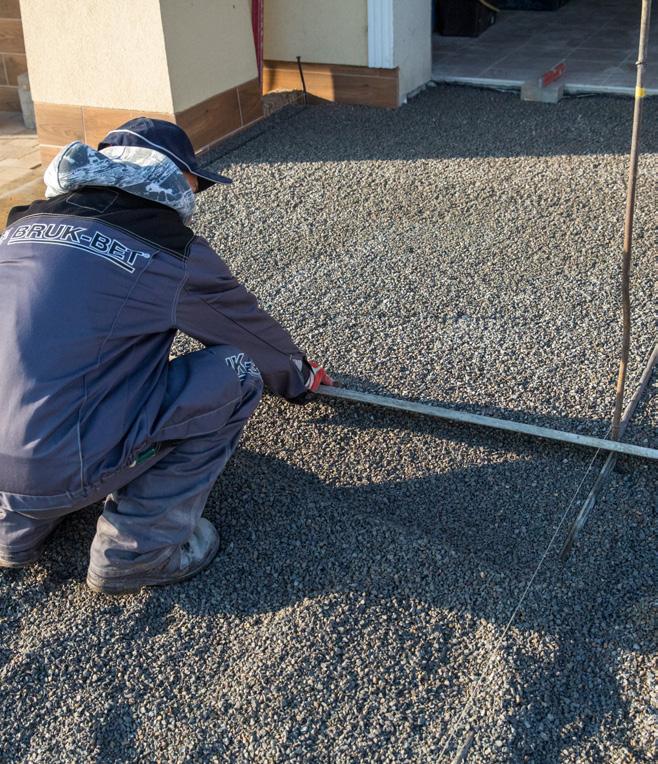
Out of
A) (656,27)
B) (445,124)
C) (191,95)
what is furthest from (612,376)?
Result: (656,27)

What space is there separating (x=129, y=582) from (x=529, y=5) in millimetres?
7768

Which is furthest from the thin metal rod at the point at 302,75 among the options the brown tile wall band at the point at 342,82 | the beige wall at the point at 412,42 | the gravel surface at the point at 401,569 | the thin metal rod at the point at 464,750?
the thin metal rod at the point at 464,750

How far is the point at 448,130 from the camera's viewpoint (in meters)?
5.77

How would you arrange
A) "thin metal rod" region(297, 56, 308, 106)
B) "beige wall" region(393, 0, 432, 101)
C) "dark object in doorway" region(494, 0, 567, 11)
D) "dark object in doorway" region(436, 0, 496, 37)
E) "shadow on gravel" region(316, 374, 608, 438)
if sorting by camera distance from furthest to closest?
"dark object in doorway" region(494, 0, 567, 11), "dark object in doorway" region(436, 0, 496, 37), "thin metal rod" region(297, 56, 308, 106), "beige wall" region(393, 0, 432, 101), "shadow on gravel" region(316, 374, 608, 438)

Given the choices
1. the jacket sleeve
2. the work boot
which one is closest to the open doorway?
the jacket sleeve

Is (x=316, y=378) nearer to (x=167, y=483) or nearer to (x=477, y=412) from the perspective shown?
(x=477, y=412)

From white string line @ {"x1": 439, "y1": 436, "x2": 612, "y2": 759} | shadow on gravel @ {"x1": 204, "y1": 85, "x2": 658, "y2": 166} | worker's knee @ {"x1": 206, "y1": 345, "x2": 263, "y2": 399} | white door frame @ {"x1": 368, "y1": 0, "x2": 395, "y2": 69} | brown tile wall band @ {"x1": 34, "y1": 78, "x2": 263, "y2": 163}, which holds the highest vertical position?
white door frame @ {"x1": 368, "y1": 0, "x2": 395, "y2": 69}

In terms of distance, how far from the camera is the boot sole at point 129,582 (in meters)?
2.44

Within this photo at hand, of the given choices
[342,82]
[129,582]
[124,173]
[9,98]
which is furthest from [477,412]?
[9,98]

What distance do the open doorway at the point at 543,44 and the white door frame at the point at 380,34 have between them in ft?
2.22

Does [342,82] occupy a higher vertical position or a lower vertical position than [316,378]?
higher

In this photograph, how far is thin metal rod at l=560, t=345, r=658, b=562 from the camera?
2.59 meters

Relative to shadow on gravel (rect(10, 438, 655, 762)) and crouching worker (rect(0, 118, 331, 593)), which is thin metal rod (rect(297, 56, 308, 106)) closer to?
crouching worker (rect(0, 118, 331, 593))

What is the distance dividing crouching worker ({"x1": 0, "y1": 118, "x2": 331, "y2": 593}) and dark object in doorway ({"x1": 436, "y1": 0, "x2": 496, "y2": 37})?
5.70 m
